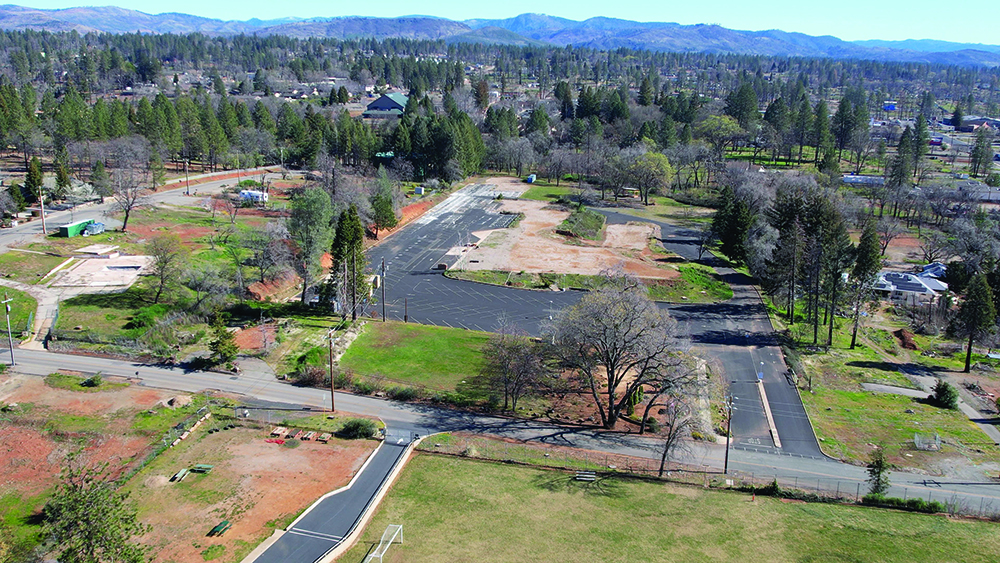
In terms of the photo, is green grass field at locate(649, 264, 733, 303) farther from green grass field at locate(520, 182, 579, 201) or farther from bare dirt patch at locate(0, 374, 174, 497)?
bare dirt patch at locate(0, 374, 174, 497)

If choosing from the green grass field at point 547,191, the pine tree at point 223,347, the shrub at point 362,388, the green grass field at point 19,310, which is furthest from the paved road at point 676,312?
the green grass field at point 19,310

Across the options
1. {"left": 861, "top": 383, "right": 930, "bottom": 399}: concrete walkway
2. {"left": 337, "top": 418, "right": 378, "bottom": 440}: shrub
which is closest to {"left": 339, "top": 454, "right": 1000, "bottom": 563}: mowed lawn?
{"left": 337, "top": 418, "right": 378, "bottom": 440}: shrub

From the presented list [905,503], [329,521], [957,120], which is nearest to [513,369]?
[329,521]

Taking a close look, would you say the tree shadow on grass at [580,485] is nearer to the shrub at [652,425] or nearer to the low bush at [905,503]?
the shrub at [652,425]

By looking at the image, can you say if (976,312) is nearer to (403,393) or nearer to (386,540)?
(403,393)

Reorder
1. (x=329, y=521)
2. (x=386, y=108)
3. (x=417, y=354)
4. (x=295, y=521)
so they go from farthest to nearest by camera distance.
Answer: (x=386, y=108) → (x=417, y=354) → (x=329, y=521) → (x=295, y=521)

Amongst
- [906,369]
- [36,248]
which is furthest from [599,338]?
[36,248]

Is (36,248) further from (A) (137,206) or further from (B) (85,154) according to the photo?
(B) (85,154)
